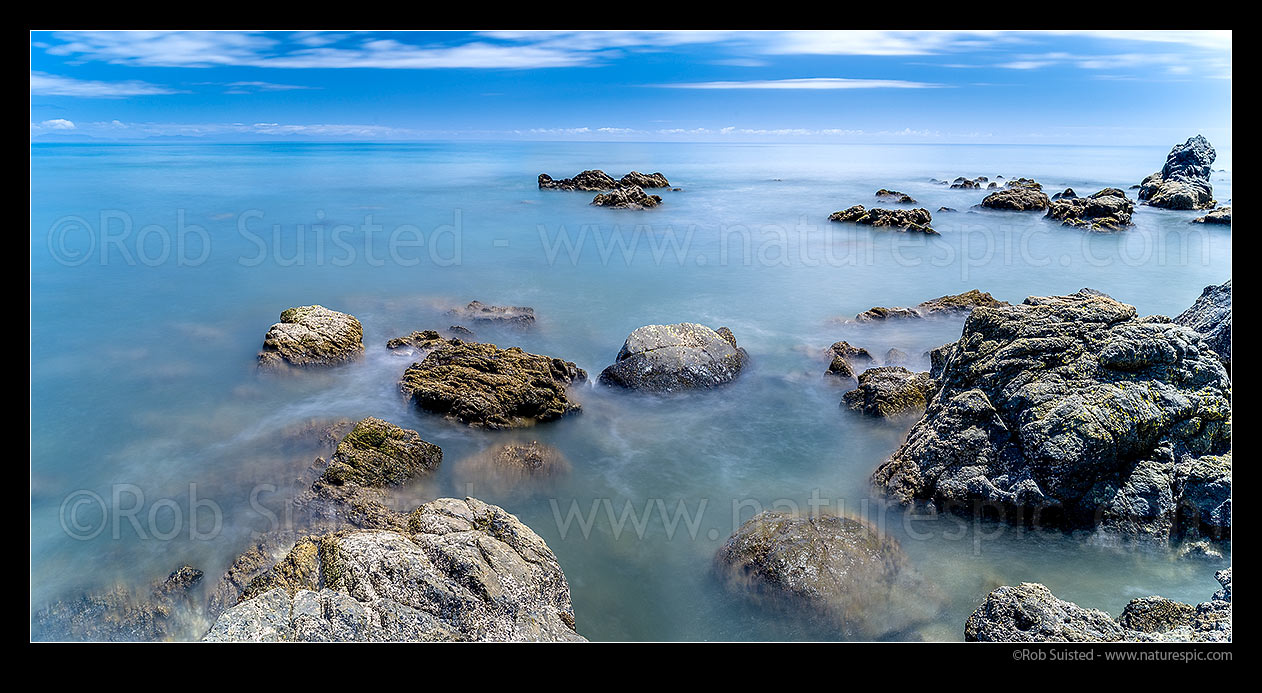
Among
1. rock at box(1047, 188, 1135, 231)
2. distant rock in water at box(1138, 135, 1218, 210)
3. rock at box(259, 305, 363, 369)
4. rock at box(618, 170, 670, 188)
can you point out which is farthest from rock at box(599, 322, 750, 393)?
distant rock in water at box(1138, 135, 1218, 210)

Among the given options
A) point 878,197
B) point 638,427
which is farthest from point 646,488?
point 878,197

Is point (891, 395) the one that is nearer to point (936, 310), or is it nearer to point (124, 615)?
point (936, 310)

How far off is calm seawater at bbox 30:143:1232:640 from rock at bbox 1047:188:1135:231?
1440 mm

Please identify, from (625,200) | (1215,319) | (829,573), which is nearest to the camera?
(829,573)

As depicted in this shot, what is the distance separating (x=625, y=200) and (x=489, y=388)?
35.4 meters

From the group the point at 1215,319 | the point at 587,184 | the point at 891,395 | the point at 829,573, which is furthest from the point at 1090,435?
the point at 587,184

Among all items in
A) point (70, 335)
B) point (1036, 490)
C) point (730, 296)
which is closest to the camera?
point (1036, 490)

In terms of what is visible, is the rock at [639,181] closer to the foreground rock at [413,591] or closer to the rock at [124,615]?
the rock at [124,615]

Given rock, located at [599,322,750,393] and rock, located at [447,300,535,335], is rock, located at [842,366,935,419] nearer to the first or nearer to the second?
rock, located at [599,322,750,393]

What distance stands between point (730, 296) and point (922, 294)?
616 centimetres

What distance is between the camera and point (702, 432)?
39.5 feet

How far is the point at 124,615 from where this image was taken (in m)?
7.77

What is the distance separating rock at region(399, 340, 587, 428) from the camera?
39.3 feet

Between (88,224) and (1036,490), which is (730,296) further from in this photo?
(88,224)
